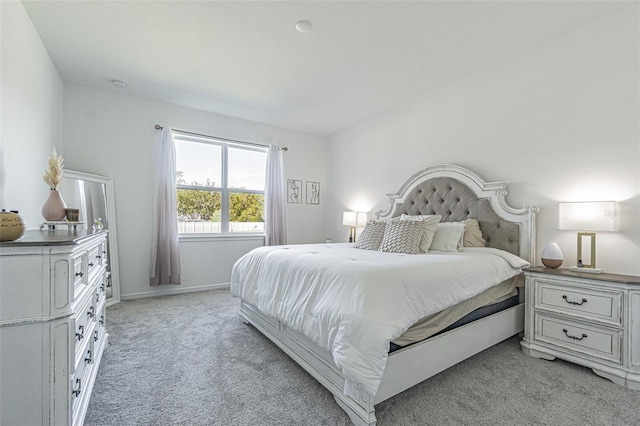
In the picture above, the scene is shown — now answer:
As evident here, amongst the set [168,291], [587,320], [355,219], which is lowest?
[168,291]

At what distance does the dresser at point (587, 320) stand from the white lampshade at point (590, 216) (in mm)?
346

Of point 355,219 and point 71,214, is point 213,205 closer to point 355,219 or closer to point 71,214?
point 355,219

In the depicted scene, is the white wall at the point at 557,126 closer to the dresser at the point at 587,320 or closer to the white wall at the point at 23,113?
the dresser at the point at 587,320

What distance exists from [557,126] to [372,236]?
1.89 m

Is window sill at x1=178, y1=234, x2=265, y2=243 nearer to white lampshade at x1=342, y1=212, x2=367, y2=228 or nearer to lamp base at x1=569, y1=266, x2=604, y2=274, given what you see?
white lampshade at x1=342, y1=212, x2=367, y2=228

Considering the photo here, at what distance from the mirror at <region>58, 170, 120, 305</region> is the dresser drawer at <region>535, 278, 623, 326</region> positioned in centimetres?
425

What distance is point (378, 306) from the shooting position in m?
1.47

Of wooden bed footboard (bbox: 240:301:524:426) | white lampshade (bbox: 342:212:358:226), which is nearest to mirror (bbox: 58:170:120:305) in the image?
wooden bed footboard (bbox: 240:301:524:426)

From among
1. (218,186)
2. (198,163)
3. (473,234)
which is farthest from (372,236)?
(198,163)

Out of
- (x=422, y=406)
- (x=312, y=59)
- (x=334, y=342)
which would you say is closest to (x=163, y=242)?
(x=312, y=59)

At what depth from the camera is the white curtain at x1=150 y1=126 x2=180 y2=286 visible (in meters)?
3.76

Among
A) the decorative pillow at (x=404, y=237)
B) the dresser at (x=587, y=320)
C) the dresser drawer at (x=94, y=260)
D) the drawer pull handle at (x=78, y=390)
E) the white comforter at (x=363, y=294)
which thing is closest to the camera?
the drawer pull handle at (x=78, y=390)

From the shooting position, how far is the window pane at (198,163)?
4148mm

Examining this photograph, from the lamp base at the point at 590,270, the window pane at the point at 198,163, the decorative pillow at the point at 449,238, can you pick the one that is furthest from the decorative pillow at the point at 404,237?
the window pane at the point at 198,163
